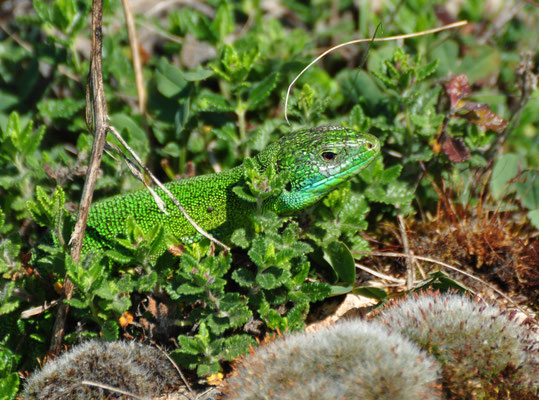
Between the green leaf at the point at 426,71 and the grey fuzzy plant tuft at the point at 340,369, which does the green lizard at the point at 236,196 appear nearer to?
the green leaf at the point at 426,71

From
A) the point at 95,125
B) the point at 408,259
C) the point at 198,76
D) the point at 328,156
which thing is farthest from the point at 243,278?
the point at 198,76

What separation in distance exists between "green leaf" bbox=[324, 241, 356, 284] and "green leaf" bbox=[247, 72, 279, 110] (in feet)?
5.09

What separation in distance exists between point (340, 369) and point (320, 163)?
162 cm

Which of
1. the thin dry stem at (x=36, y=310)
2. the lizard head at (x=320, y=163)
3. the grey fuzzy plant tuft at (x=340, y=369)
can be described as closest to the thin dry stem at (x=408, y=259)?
the lizard head at (x=320, y=163)

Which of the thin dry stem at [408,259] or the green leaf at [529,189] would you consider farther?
the green leaf at [529,189]

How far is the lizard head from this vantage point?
387 cm

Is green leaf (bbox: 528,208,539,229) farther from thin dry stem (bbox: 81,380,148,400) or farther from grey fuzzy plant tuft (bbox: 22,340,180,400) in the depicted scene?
thin dry stem (bbox: 81,380,148,400)

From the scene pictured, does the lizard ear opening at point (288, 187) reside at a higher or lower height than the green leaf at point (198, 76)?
lower

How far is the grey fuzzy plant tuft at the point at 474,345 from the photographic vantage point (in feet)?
9.34

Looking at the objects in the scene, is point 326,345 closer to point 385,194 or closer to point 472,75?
point 385,194

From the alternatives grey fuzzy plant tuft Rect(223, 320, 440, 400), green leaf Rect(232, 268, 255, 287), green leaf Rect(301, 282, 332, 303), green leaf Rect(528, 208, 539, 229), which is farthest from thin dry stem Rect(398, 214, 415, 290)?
green leaf Rect(232, 268, 255, 287)

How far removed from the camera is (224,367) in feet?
11.9

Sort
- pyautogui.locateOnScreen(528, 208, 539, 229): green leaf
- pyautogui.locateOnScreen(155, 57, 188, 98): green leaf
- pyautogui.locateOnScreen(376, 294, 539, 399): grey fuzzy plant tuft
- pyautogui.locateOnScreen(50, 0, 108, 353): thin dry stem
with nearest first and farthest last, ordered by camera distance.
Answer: pyautogui.locateOnScreen(376, 294, 539, 399): grey fuzzy plant tuft, pyautogui.locateOnScreen(50, 0, 108, 353): thin dry stem, pyautogui.locateOnScreen(528, 208, 539, 229): green leaf, pyautogui.locateOnScreen(155, 57, 188, 98): green leaf

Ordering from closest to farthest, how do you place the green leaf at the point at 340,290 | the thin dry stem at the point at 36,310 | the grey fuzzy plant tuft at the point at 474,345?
the grey fuzzy plant tuft at the point at 474,345 → the thin dry stem at the point at 36,310 → the green leaf at the point at 340,290
